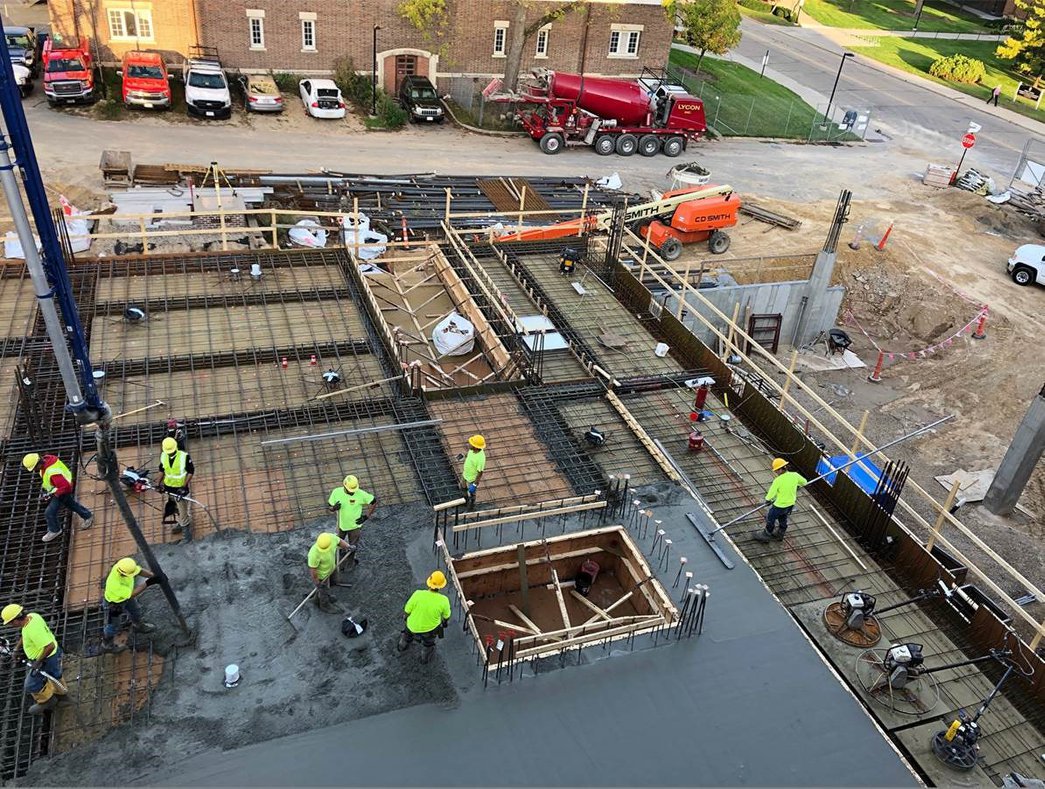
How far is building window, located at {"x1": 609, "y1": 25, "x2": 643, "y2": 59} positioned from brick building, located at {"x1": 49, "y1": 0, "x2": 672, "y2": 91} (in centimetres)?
5

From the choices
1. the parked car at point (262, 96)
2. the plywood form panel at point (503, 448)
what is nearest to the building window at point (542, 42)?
the parked car at point (262, 96)

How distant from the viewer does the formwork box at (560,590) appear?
1173 centimetres

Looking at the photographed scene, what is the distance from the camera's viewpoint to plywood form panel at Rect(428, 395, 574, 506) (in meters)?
14.7

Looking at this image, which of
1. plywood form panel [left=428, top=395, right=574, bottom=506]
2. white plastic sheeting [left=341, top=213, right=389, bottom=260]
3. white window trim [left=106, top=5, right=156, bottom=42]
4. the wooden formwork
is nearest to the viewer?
plywood form panel [left=428, top=395, right=574, bottom=506]

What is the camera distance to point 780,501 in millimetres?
13797

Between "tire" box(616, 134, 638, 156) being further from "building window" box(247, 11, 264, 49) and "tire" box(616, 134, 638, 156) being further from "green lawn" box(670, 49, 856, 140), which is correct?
"building window" box(247, 11, 264, 49)

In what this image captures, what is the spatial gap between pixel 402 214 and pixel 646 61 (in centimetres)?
2397

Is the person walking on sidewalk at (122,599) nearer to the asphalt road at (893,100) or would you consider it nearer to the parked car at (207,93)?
the parked car at (207,93)

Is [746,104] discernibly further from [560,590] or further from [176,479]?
[176,479]

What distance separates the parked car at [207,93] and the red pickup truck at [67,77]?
4114 millimetres

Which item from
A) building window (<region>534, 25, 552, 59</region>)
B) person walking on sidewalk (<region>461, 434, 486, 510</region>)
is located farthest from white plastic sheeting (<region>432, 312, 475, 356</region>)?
building window (<region>534, 25, 552, 59</region>)

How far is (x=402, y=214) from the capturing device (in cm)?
2923

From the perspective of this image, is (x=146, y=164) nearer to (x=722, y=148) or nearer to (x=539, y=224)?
(x=539, y=224)

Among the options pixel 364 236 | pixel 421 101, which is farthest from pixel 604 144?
pixel 364 236
